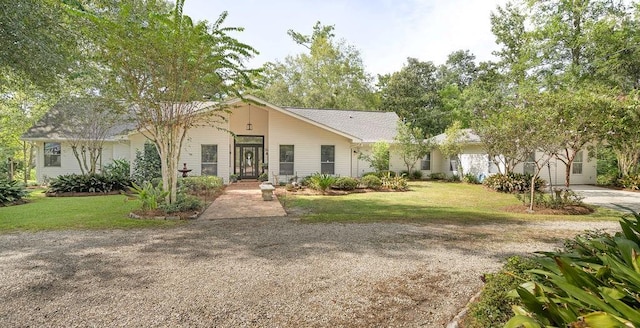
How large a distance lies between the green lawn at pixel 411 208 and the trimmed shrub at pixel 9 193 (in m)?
9.09

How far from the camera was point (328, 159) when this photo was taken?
1778cm

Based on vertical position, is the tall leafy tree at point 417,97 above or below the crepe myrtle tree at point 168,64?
above

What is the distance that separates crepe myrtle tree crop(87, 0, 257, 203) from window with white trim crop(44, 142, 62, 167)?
10656 mm

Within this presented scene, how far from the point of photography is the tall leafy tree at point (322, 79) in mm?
33188

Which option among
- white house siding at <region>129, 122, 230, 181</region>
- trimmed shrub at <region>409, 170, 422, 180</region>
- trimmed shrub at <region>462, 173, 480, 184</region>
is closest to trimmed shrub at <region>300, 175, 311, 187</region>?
white house siding at <region>129, 122, 230, 181</region>

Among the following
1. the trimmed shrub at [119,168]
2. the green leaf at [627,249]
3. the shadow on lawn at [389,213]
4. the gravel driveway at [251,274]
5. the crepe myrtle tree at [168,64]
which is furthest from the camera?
the trimmed shrub at [119,168]

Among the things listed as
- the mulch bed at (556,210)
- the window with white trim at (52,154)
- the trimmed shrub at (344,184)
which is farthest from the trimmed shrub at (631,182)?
the window with white trim at (52,154)

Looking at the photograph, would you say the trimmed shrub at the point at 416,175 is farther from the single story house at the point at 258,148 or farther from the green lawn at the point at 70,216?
the green lawn at the point at 70,216

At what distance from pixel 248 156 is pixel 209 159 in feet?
8.01

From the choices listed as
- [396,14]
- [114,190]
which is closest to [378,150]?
[396,14]

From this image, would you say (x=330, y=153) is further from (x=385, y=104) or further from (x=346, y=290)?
(x=385, y=104)

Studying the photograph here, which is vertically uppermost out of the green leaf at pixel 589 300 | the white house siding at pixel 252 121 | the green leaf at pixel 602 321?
the white house siding at pixel 252 121

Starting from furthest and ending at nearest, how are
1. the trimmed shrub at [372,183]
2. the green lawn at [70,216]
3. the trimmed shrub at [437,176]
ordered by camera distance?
the trimmed shrub at [437,176] → the trimmed shrub at [372,183] → the green lawn at [70,216]

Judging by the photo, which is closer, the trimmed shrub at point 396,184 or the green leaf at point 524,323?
the green leaf at point 524,323
